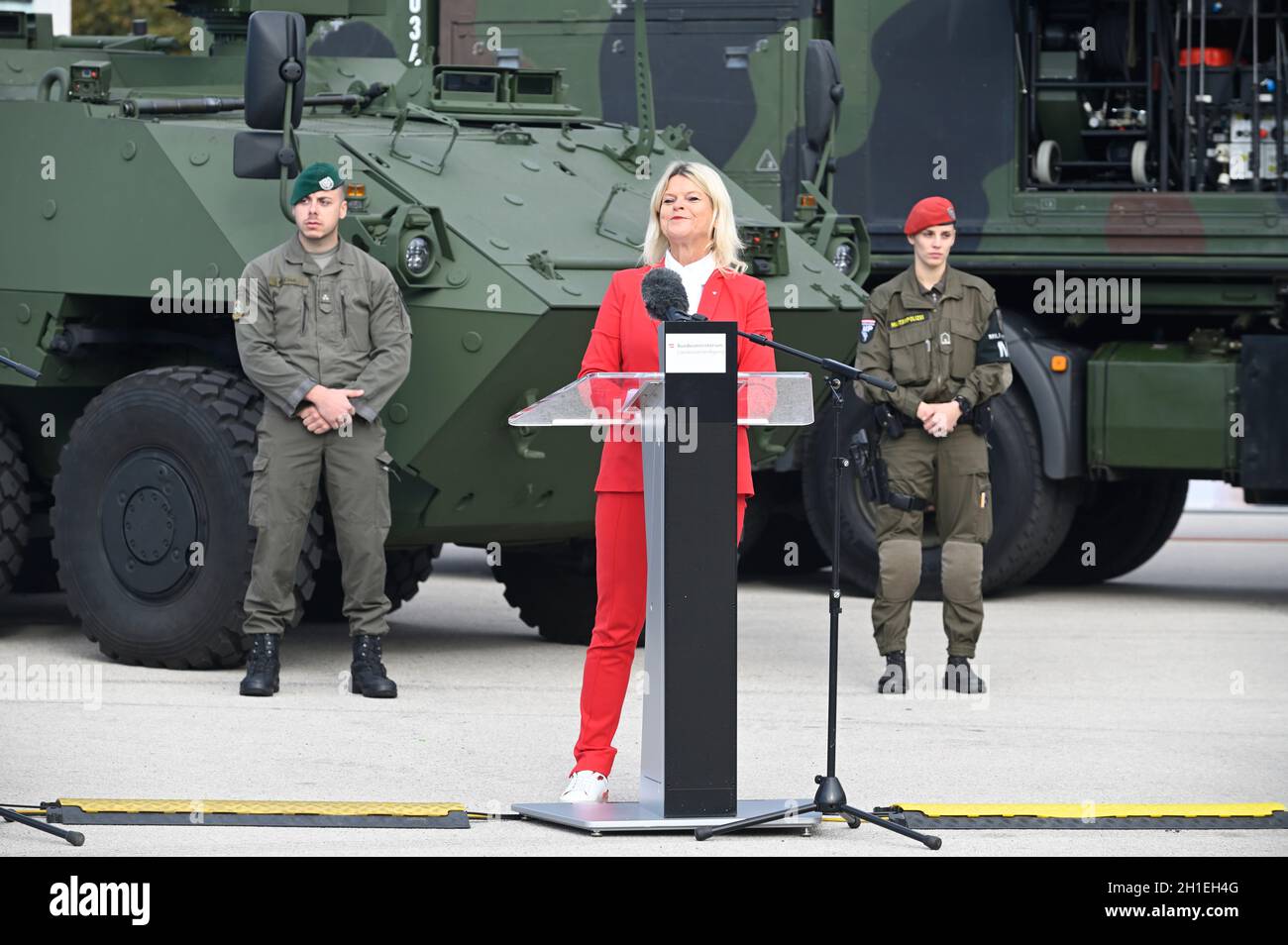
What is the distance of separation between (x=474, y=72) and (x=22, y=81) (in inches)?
75.9

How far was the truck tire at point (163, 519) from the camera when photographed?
9734 mm

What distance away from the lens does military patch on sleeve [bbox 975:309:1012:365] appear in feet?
32.7

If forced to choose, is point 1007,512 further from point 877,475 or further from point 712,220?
point 712,220

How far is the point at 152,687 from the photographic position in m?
9.59

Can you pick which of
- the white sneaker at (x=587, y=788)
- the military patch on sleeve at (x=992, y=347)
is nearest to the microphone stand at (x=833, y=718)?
the white sneaker at (x=587, y=788)

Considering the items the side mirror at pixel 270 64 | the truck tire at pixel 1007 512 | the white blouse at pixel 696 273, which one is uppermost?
the side mirror at pixel 270 64

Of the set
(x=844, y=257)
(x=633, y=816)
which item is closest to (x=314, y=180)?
(x=844, y=257)

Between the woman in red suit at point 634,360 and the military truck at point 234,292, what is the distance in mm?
2229

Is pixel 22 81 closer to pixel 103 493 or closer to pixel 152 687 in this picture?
pixel 103 493

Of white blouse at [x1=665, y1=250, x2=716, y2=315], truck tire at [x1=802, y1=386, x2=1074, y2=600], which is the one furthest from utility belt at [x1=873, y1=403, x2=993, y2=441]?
white blouse at [x1=665, y1=250, x2=716, y2=315]

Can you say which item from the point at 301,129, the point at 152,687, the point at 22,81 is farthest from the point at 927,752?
the point at 22,81

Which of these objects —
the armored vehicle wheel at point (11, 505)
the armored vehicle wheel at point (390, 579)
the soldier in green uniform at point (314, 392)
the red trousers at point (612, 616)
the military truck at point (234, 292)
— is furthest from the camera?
the armored vehicle wheel at point (390, 579)

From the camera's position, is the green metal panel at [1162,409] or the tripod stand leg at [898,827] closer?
the tripod stand leg at [898,827]

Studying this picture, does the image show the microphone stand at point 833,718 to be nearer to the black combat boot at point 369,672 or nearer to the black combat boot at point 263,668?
the black combat boot at point 369,672
